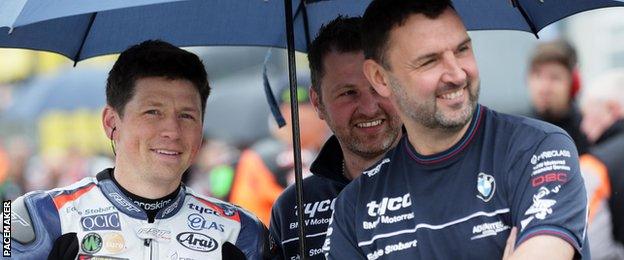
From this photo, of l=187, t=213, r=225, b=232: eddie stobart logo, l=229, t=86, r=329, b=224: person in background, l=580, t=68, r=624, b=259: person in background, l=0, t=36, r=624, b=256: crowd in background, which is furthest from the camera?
l=229, t=86, r=329, b=224: person in background

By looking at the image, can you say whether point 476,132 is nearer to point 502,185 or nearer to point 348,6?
point 502,185

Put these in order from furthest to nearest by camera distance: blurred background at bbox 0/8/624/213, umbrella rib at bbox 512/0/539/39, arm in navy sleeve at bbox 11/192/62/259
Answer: blurred background at bbox 0/8/624/213 < umbrella rib at bbox 512/0/539/39 < arm in navy sleeve at bbox 11/192/62/259

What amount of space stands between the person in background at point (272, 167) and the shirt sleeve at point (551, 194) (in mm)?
4951

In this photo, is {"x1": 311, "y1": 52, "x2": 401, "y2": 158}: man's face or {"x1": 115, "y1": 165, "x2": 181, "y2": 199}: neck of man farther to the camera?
{"x1": 311, "y1": 52, "x2": 401, "y2": 158}: man's face

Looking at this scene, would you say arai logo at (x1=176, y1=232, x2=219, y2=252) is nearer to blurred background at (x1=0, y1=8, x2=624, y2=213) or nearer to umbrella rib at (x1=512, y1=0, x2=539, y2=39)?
umbrella rib at (x1=512, y1=0, x2=539, y2=39)

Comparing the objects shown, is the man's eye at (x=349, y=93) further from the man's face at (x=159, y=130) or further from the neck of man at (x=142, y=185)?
the neck of man at (x=142, y=185)

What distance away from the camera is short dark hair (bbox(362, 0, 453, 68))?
3744mm

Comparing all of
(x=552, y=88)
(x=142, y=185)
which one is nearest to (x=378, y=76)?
(x=142, y=185)

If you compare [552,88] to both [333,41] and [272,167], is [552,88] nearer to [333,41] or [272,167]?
[272,167]

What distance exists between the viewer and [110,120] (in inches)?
171

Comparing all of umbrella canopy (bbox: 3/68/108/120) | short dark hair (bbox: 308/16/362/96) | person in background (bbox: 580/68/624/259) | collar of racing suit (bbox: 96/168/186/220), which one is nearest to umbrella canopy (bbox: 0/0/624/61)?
short dark hair (bbox: 308/16/362/96)

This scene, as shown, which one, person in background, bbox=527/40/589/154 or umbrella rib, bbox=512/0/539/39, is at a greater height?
umbrella rib, bbox=512/0/539/39

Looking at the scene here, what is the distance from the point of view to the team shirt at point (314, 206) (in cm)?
456

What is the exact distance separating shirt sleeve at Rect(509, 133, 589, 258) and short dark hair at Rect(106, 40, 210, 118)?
1345 mm
